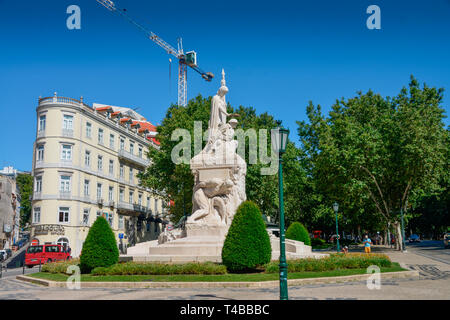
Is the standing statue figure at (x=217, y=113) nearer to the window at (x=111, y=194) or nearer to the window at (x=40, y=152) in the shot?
the window at (x=40, y=152)

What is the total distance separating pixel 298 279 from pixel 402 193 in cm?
2540

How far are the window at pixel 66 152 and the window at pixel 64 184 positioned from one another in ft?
6.01

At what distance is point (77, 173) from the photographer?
4075 cm

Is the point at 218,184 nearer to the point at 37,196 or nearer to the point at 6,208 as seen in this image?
the point at 37,196

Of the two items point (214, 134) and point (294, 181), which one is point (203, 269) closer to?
point (214, 134)

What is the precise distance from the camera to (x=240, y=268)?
13375mm

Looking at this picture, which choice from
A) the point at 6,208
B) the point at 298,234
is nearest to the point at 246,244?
the point at 298,234

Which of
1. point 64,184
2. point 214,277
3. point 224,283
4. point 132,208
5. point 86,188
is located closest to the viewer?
point 224,283

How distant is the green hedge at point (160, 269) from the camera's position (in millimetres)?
13461

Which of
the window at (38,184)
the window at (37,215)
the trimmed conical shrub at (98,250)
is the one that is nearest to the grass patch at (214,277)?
the trimmed conical shrub at (98,250)

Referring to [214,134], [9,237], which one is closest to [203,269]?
[214,134]

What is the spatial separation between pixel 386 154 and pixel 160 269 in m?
24.4

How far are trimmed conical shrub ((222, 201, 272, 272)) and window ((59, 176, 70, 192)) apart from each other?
99.3 ft

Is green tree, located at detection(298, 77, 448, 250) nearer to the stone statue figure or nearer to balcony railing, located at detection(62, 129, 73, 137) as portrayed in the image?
the stone statue figure
